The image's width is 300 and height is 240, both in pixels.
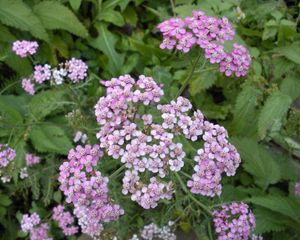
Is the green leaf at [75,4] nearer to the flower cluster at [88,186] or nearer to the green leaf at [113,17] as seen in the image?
the green leaf at [113,17]

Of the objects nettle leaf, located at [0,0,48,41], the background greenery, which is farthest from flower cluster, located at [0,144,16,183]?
nettle leaf, located at [0,0,48,41]

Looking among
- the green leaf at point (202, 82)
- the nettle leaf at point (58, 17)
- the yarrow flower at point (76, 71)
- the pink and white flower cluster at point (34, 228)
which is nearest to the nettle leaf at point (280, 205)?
the green leaf at point (202, 82)

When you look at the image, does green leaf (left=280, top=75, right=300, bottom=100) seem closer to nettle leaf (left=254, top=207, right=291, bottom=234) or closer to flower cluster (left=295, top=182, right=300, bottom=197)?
flower cluster (left=295, top=182, right=300, bottom=197)

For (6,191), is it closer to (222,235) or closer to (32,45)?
(32,45)

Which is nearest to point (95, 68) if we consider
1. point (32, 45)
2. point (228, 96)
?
point (32, 45)

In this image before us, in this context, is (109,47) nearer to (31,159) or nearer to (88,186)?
(31,159)

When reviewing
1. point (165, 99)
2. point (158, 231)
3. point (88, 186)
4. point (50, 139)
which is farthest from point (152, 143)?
point (50, 139)

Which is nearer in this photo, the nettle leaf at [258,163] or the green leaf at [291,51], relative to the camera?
the nettle leaf at [258,163]
